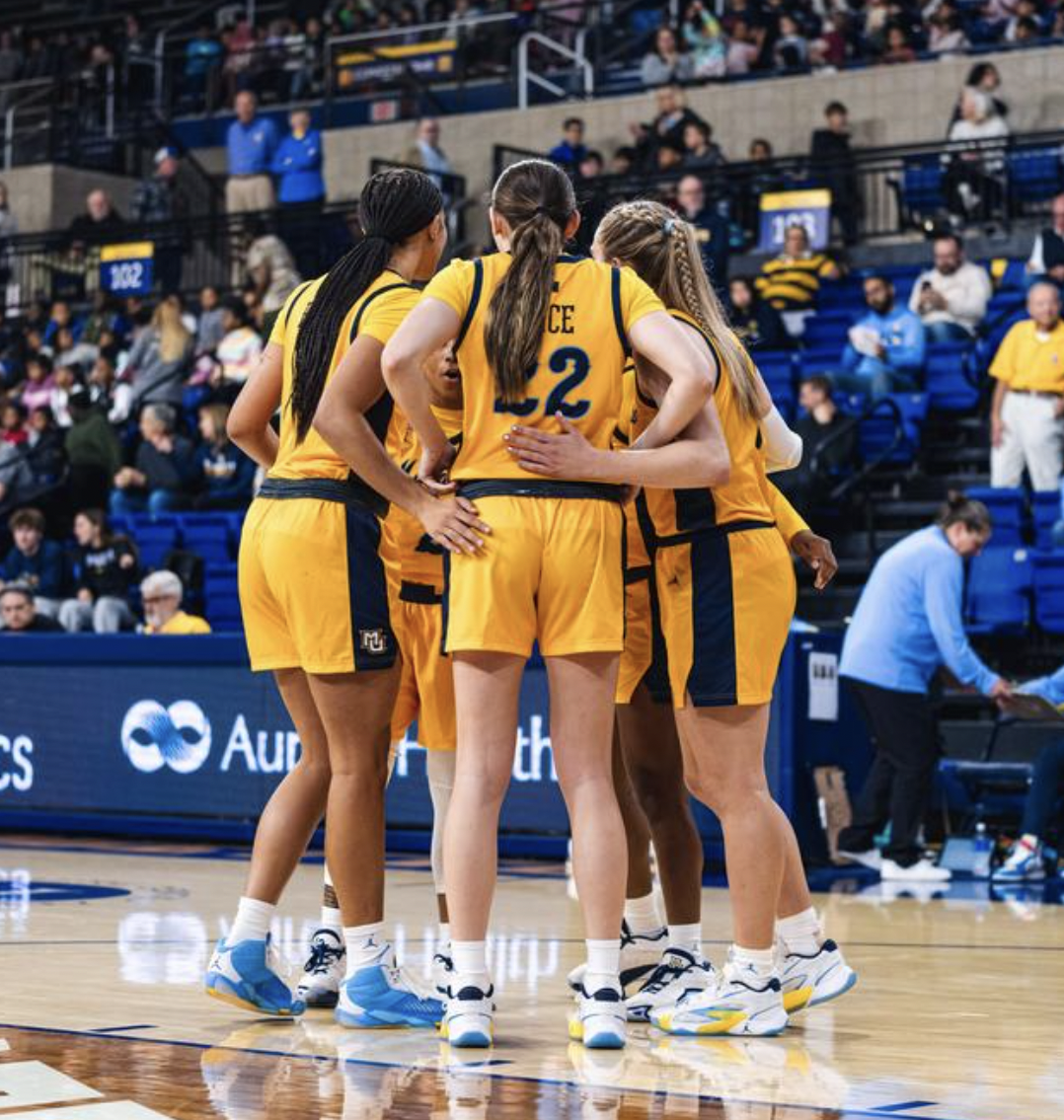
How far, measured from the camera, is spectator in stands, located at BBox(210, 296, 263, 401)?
55.6 feet

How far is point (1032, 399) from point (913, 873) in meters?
3.93

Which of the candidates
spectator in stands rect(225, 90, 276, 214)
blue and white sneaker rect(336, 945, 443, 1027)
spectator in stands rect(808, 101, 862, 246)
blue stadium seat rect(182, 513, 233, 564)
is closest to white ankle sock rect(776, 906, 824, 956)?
blue and white sneaker rect(336, 945, 443, 1027)

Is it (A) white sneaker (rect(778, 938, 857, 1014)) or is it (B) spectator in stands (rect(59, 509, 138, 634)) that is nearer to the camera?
(A) white sneaker (rect(778, 938, 857, 1014))

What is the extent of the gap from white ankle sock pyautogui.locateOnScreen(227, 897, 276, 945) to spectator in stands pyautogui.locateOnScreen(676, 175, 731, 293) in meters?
10.4

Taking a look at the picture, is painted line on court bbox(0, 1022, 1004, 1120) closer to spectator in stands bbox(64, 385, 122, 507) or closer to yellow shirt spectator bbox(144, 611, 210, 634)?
yellow shirt spectator bbox(144, 611, 210, 634)

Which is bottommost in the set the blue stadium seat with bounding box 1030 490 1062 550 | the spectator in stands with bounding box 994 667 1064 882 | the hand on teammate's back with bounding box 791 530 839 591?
the spectator in stands with bounding box 994 667 1064 882

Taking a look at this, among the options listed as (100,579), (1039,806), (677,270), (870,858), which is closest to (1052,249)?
(1039,806)

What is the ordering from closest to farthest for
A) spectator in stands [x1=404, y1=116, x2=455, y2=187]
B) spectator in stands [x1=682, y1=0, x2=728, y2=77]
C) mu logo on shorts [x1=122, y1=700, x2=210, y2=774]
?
mu logo on shorts [x1=122, y1=700, x2=210, y2=774]
spectator in stands [x1=404, y1=116, x2=455, y2=187]
spectator in stands [x1=682, y1=0, x2=728, y2=77]

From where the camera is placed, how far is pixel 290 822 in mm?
5188

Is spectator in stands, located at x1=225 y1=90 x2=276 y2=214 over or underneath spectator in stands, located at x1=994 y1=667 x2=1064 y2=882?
over

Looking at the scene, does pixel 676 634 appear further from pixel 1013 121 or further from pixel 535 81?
pixel 535 81

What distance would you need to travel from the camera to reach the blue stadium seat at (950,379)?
1391 centimetres

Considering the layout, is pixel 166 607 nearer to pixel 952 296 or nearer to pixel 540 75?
pixel 952 296

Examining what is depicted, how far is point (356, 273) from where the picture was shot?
5113 millimetres
